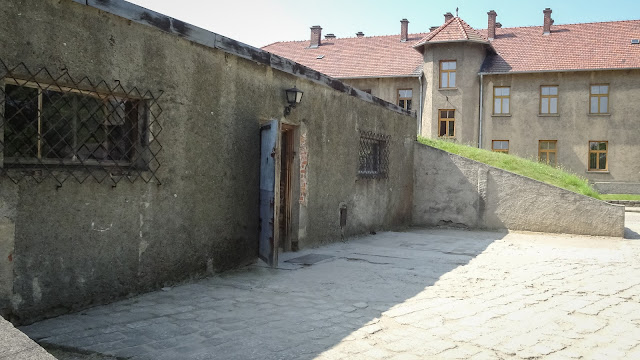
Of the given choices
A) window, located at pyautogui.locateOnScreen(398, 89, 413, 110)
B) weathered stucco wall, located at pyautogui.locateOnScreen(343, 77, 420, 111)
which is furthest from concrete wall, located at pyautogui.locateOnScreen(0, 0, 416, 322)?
window, located at pyautogui.locateOnScreen(398, 89, 413, 110)

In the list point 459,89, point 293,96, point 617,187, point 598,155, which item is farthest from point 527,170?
point 617,187

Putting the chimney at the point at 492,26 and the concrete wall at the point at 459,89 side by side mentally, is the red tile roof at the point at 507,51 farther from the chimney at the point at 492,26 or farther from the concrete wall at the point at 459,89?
the concrete wall at the point at 459,89

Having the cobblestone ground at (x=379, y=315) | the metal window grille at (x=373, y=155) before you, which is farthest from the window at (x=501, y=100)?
the cobblestone ground at (x=379, y=315)

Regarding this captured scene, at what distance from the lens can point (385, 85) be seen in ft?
98.3

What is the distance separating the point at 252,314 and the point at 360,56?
93.7 ft

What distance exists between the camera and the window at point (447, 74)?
A: 90.8 feet

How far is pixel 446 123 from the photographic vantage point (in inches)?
1110

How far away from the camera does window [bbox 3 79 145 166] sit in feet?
15.0

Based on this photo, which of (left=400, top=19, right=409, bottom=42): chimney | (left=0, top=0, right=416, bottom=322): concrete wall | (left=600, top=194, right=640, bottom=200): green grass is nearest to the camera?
(left=0, top=0, right=416, bottom=322): concrete wall

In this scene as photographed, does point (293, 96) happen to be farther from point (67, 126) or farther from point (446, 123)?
point (446, 123)

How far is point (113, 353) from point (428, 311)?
3.01 metres

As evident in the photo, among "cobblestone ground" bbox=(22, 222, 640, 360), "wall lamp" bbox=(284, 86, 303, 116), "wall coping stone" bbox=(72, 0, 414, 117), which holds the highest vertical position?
"wall coping stone" bbox=(72, 0, 414, 117)

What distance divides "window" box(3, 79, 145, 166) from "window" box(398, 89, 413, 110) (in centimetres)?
2497

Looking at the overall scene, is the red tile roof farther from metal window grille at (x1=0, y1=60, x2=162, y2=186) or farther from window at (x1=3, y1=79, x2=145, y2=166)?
window at (x1=3, y1=79, x2=145, y2=166)
